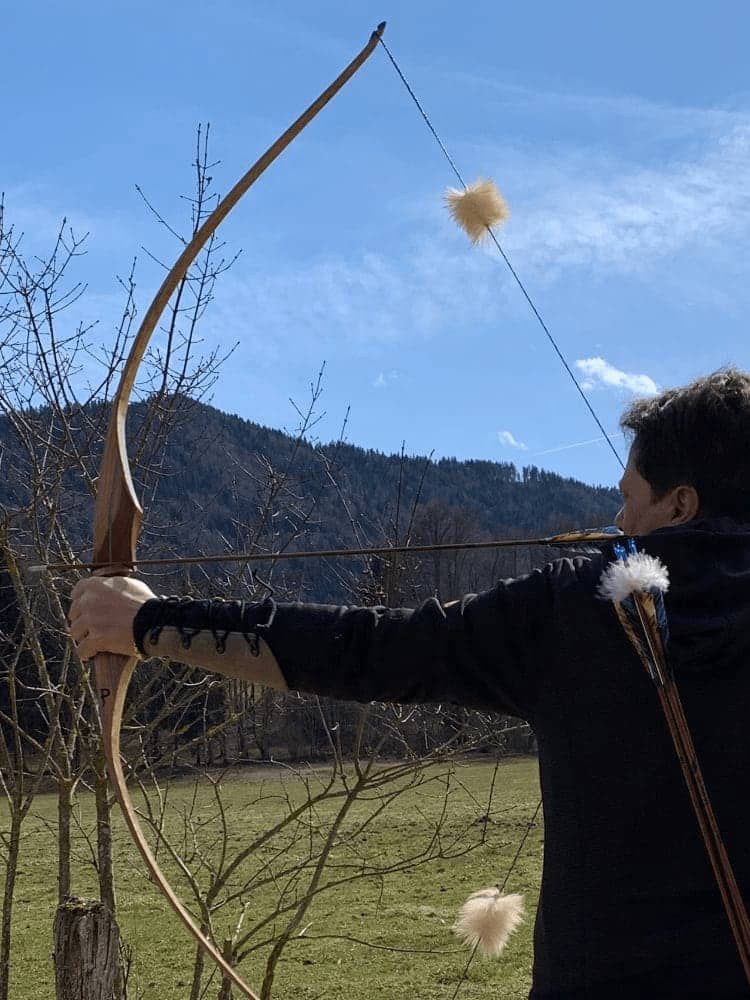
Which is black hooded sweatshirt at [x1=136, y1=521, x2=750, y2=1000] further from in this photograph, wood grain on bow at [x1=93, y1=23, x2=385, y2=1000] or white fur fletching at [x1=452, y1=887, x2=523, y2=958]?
white fur fletching at [x1=452, y1=887, x2=523, y2=958]

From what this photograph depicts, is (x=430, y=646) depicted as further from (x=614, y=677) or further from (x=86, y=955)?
(x=86, y=955)

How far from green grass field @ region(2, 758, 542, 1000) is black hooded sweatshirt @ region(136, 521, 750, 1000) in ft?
8.75

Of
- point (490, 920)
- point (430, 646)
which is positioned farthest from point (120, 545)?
point (490, 920)

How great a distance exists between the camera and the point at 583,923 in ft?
4.16

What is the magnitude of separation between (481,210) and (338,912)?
8.44 meters

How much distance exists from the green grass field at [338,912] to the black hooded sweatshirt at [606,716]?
2.67 meters

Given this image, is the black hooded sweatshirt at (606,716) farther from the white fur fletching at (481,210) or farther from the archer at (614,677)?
the white fur fletching at (481,210)

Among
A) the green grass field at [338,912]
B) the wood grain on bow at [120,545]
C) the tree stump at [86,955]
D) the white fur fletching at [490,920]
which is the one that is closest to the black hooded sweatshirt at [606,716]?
the wood grain on bow at [120,545]

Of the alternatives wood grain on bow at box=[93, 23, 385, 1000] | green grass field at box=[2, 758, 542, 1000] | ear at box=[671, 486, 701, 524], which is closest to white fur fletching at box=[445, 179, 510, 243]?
wood grain on bow at box=[93, 23, 385, 1000]

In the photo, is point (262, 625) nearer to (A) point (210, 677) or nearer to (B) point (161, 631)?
(B) point (161, 631)

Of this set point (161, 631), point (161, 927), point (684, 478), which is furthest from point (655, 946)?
point (161, 927)

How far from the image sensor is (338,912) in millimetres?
9609

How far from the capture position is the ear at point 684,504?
138 cm

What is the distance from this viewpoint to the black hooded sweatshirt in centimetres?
124
